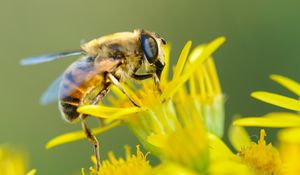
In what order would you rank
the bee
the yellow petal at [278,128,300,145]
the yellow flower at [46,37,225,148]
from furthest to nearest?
the bee, the yellow flower at [46,37,225,148], the yellow petal at [278,128,300,145]

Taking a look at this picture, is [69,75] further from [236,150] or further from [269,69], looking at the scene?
[269,69]

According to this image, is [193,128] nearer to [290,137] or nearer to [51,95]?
[290,137]

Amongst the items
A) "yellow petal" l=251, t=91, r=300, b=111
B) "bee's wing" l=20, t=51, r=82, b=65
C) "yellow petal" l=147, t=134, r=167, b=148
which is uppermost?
"bee's wing" l=20, t=51, r=82, b=65

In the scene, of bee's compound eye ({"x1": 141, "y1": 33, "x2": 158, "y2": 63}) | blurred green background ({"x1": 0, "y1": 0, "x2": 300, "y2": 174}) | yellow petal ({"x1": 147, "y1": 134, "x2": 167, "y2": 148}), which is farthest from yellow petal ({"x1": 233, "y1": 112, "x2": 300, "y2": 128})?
blurred green background ({"x1": 0, "y1": 0, "x2": 300, "y2": 174})

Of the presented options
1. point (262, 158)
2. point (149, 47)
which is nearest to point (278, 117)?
point (262, 158)

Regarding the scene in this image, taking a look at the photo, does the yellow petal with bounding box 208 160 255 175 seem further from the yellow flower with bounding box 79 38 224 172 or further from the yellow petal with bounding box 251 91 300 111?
the yellow petal with bounding box 251 91 300 111

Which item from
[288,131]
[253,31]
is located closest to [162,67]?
[288,131]
